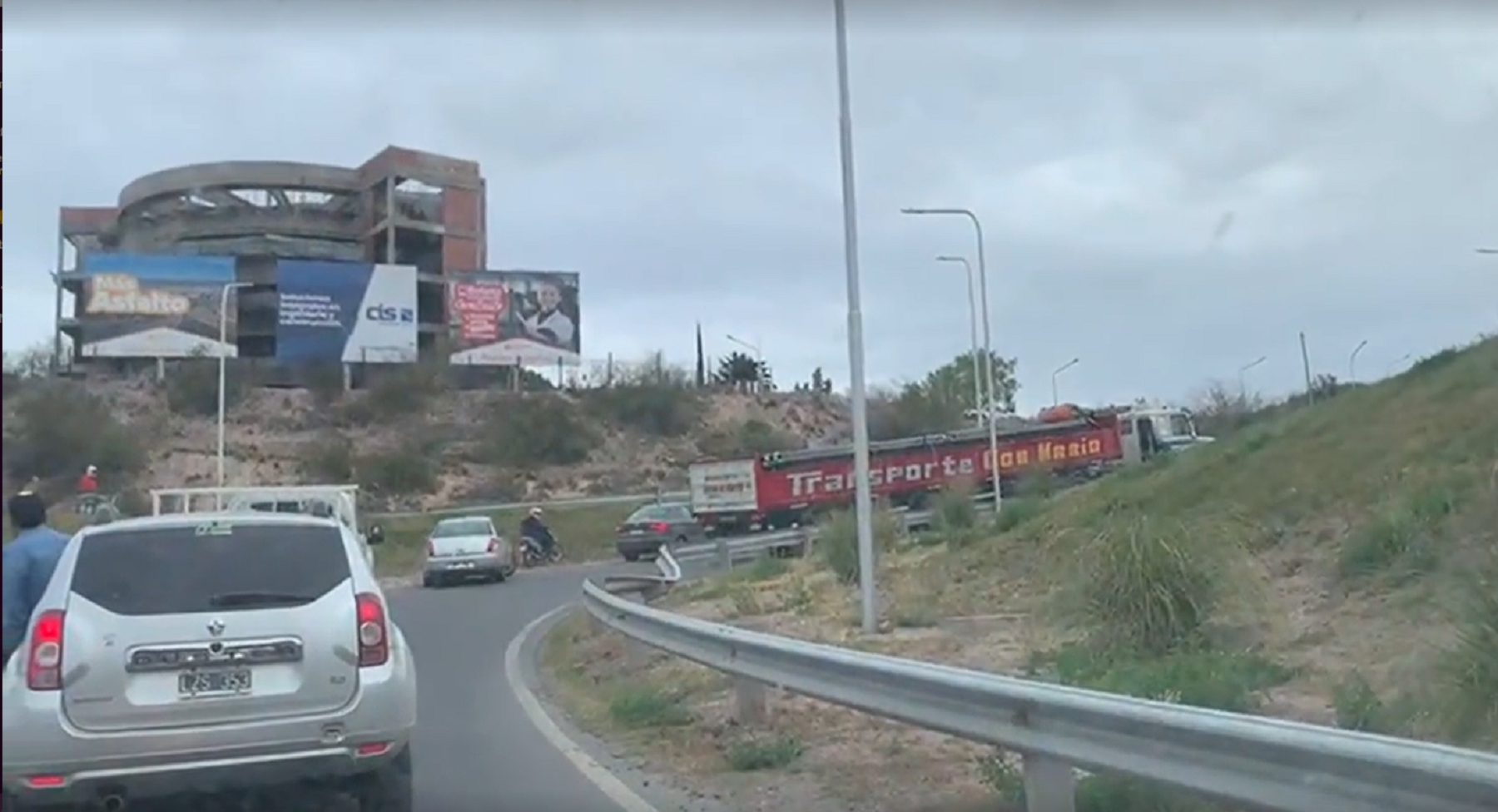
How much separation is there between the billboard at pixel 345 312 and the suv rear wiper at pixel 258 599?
7114 cm

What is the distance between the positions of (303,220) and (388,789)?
8530 cm

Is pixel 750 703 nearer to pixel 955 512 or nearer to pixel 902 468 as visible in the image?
pixel 955 512

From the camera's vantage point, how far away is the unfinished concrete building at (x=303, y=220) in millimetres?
81125

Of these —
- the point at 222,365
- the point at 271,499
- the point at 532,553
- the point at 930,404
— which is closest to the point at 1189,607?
the point at 271,499

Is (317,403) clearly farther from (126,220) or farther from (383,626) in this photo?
(383,626)

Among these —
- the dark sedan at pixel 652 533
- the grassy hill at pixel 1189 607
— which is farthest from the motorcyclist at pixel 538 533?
the grassy hill at pixel 1189 607

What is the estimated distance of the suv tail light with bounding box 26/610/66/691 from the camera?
289 inches

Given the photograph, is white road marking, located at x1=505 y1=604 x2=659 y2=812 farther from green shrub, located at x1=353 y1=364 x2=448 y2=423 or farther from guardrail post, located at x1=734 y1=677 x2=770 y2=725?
green shrub, located at x1=353 y1=364 x2=448 y2=423

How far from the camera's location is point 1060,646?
14.5m

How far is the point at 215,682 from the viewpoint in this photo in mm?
7570

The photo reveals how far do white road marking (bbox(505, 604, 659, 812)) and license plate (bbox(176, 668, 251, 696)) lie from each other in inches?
96.9

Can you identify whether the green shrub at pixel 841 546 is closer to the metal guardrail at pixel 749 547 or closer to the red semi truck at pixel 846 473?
the metal guardrail at pixel 749 547

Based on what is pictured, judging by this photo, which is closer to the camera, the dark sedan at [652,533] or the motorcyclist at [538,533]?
the dark sedan at [652,533]

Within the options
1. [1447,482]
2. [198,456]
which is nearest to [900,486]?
[198,456]
